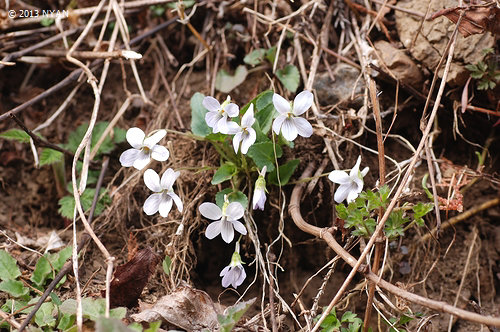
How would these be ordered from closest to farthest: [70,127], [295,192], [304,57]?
[295,192], [304,57], [70,127]

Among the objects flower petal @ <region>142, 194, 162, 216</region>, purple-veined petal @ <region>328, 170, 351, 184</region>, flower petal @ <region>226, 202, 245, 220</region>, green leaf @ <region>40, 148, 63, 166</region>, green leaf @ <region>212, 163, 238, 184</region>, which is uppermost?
purple-veined petal @ <region>328, 170, 351, 184</region>

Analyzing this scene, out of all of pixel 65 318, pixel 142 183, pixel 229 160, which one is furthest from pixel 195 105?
pixel 65 318

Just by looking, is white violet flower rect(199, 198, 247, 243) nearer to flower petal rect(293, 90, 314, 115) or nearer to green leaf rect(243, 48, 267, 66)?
flower petal rect(293, 90, 314, 115)

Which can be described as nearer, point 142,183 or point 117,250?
point 117,250

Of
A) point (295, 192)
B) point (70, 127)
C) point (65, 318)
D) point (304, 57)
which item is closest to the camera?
point (65, 318)

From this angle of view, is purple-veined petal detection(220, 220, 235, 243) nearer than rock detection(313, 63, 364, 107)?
Yes

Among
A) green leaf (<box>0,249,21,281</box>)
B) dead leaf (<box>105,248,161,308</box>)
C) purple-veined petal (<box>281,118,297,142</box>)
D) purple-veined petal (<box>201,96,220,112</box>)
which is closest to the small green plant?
purple-veined petal (<box>281,118,297,142</box>)

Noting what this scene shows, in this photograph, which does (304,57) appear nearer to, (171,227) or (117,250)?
(171,227)
